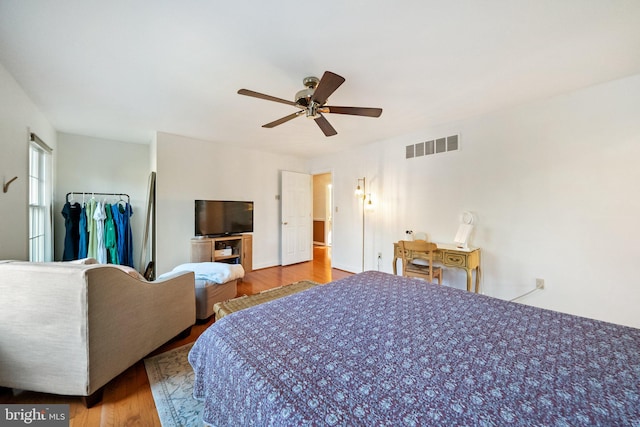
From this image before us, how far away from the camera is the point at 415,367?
2.94 ft

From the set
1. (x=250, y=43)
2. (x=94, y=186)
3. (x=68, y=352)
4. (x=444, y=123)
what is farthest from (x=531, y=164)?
(x=94, y=186)

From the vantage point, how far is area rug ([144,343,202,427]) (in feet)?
4.69

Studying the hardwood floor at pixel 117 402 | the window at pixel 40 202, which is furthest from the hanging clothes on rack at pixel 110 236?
the hardwood floor at pixel 117 402

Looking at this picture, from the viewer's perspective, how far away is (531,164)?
8.80ft

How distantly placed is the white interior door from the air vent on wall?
2.41 metres

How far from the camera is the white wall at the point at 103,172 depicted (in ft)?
12.4

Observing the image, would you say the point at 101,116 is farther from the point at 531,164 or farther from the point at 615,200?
the point at 615,200

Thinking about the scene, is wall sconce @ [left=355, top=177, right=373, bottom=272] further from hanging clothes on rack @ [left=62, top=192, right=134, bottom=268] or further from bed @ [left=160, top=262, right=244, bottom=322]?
hanging clothes on rack @ [left=62, top=192, right=134, bottom=268]

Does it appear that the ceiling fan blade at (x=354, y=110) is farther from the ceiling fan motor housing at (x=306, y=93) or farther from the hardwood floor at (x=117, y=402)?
the hardwood floor at (x=117, y=402)

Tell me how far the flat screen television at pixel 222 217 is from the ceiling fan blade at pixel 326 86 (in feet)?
9.21

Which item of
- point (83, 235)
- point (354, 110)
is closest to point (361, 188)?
point (354, 110)

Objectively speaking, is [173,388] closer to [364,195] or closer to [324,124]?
[324,124]

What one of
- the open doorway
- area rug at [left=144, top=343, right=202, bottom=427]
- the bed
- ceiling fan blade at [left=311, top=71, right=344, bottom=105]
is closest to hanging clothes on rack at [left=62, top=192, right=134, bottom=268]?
the bed

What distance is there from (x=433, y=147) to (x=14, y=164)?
182 inches
